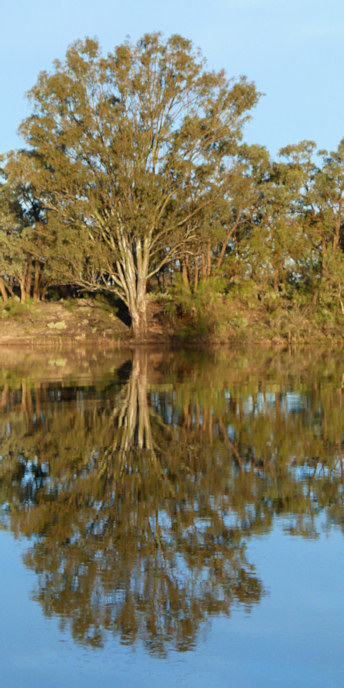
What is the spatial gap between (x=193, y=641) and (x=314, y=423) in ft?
29.1

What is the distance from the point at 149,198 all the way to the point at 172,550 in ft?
110

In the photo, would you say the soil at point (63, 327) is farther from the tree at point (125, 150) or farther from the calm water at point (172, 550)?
the calm water at point (172, 550)

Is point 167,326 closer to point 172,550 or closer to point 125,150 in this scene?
point 125,150

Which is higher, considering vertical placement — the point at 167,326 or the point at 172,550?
the point at 167,326

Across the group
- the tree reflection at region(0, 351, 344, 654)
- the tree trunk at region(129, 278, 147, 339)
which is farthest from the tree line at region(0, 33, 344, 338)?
the tree reflection at region(0, 351, 344, 654)

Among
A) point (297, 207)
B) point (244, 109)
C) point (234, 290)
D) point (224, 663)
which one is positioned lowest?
point (224, 663)

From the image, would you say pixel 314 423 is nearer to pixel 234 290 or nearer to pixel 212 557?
pixel 212 557

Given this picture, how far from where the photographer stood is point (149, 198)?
127 feet

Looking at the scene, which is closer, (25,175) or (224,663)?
(224,663)

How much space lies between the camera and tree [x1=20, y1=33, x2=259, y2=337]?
126ft

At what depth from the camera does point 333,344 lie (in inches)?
1657

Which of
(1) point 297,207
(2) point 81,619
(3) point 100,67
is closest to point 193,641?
(2) point 81,619

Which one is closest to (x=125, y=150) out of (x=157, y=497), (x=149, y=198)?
(x=149, y=198)

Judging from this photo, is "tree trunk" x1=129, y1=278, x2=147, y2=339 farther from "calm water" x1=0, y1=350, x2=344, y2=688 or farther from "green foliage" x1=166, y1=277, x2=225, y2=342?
"calm water" x1=0, y1=350, x2=344, y2=688
